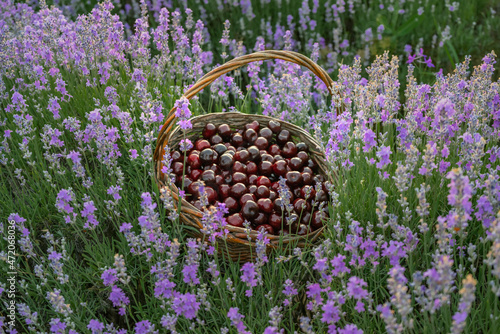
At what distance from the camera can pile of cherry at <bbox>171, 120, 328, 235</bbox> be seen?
7.39 feet

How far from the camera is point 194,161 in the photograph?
2.52 metres

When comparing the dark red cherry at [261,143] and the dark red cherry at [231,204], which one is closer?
the dark red cherry at [231,204]

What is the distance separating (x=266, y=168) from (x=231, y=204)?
34 centimetres

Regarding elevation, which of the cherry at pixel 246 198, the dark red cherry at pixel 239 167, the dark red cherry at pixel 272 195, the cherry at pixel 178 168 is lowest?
the dark red cherry at pixel 272 195

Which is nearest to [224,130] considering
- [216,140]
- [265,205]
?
[216,140]

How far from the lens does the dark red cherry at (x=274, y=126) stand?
273 centimetres

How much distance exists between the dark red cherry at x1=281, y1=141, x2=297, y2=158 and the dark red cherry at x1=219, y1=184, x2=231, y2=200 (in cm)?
45

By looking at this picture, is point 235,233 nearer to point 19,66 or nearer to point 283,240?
point 283,240

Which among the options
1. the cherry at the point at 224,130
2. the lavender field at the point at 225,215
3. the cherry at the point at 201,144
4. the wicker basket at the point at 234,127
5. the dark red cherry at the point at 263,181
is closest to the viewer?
the lavender field at the point at 225,215

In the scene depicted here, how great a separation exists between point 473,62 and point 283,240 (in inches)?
141

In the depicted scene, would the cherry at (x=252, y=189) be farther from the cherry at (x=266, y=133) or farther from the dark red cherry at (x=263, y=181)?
the cherry at (x=266, y=133)

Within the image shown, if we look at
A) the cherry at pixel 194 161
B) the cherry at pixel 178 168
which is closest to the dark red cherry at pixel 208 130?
the cherry at pixel 194 161

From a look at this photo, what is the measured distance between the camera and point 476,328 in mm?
1587

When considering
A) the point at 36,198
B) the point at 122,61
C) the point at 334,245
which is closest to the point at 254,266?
the point at 334,245
